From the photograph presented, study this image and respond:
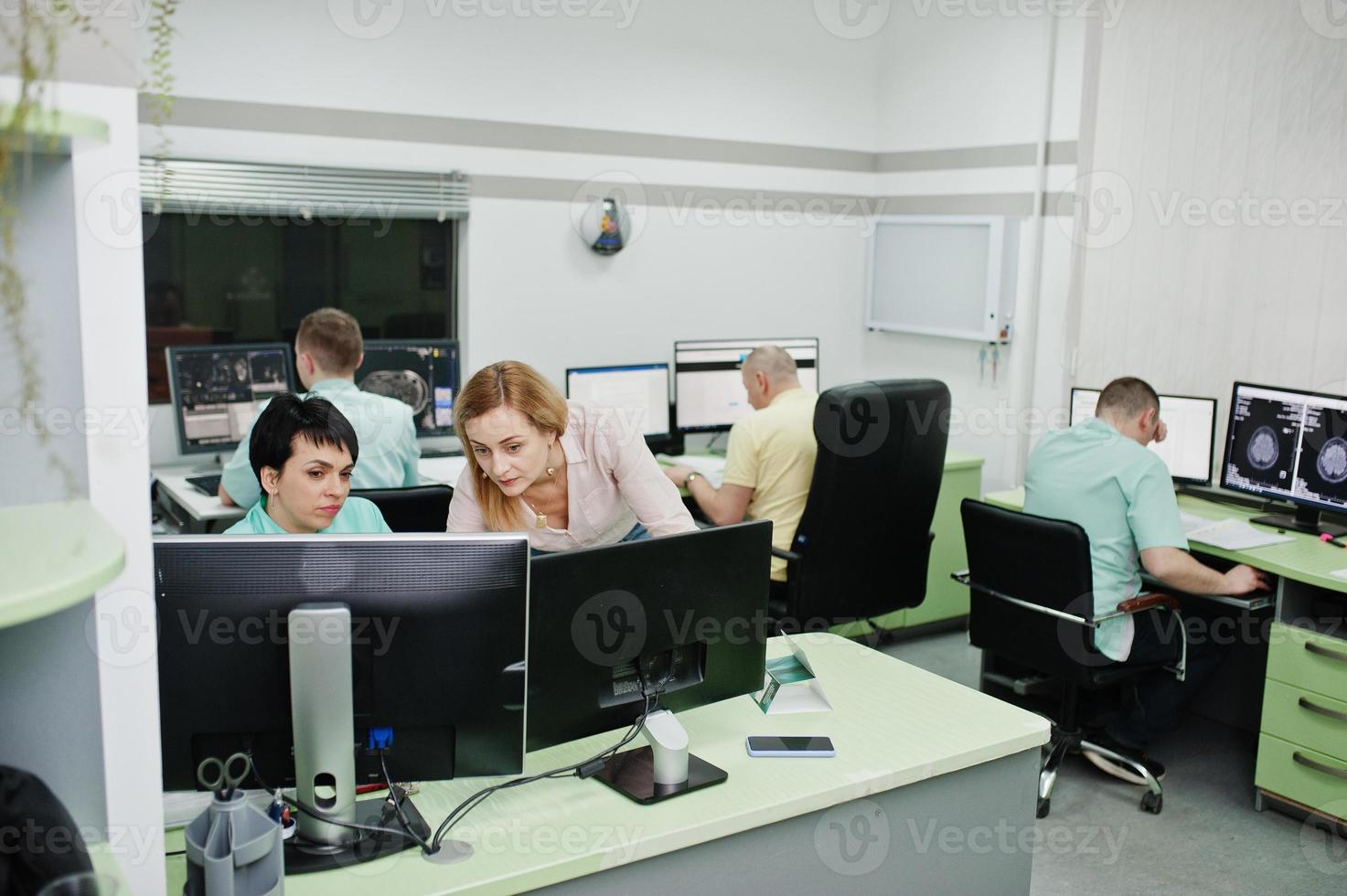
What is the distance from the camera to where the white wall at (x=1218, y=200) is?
3.77 metres

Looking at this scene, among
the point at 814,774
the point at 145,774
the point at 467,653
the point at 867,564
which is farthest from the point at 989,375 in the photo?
the point at 145,774

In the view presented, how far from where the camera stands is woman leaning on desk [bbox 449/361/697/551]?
2.44 metres

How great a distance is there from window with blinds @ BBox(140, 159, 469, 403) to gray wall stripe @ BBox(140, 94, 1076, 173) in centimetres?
16

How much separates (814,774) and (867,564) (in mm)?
1850

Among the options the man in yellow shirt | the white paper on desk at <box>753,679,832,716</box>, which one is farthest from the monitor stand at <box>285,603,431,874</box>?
the man in yellow shirt

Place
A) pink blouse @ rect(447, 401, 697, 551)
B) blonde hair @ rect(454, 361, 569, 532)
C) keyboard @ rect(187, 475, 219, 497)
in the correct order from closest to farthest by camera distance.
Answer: blonde hair @ rect(454, 361, 569, 532), pink blouse @ rect(447, 401, 697, 551), keyboard @ rect(187, 475, 219, 497)

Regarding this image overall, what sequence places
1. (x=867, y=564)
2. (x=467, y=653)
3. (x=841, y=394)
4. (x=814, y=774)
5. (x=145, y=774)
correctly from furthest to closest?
(x=867, y=564) → (x=841, y=394) → (x=814, y=774) → (x=467, y=653) → (x=145, y=774)

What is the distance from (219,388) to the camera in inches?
162

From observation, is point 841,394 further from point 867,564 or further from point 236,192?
point 236,192

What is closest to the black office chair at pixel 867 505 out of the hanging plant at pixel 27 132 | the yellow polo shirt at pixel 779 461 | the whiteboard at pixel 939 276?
the yellow polo shirt at pixel 779 461

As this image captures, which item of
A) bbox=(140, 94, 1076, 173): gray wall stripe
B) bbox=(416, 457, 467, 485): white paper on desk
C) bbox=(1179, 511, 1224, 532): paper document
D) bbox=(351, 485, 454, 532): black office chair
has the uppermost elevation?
bbox=(140, 94, 1076, 173): gray wall stripe

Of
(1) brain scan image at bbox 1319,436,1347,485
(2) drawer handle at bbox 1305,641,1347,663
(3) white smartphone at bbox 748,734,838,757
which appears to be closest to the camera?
(3) white smartphone at bbox 748,734,838,757

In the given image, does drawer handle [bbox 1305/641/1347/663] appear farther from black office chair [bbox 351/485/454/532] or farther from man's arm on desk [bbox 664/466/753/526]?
black office chair [bbox 351/485/454/532]

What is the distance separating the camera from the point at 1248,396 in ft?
12.5
